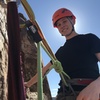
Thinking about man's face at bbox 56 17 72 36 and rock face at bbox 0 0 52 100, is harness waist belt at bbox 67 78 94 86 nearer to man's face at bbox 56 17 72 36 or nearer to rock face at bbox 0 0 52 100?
man's face at bbox 56 17 72 36

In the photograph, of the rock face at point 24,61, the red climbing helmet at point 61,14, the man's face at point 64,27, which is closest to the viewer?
the man's face at point 64,27

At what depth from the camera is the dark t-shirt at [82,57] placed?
111 inches

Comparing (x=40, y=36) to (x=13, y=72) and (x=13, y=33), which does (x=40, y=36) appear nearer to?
(x=13, y=33)

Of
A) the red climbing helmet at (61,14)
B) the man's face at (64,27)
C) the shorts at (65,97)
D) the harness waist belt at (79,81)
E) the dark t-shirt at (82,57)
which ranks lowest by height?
the shorts at (65,97)

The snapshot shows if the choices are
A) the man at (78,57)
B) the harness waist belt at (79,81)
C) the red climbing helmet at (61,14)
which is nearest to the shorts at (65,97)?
the man at (78,57)

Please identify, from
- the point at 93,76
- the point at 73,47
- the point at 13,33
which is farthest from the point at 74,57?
the point at 13,33

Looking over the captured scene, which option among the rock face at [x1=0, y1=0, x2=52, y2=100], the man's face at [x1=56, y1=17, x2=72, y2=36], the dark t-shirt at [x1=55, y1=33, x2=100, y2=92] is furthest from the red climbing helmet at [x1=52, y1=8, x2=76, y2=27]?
the rock face at [x1=0, y1=0, x2=52, y2=100]

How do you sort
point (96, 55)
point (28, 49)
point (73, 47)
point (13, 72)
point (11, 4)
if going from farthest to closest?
point (28, 49), point (73, 47), point (96, 55), point (11, 4), point (13, 72)

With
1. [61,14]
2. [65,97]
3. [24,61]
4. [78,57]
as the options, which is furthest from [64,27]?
[24,61]

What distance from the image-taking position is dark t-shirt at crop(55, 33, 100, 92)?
2.81 meters

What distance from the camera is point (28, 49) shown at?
7.33 m

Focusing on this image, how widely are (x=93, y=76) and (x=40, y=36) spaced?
3.83 feet

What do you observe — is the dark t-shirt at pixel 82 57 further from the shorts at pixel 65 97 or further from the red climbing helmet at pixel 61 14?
the red climbing helmet at pixel 61 14

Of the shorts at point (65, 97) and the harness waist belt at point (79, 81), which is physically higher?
the harness waist belt at point (79, 81)
